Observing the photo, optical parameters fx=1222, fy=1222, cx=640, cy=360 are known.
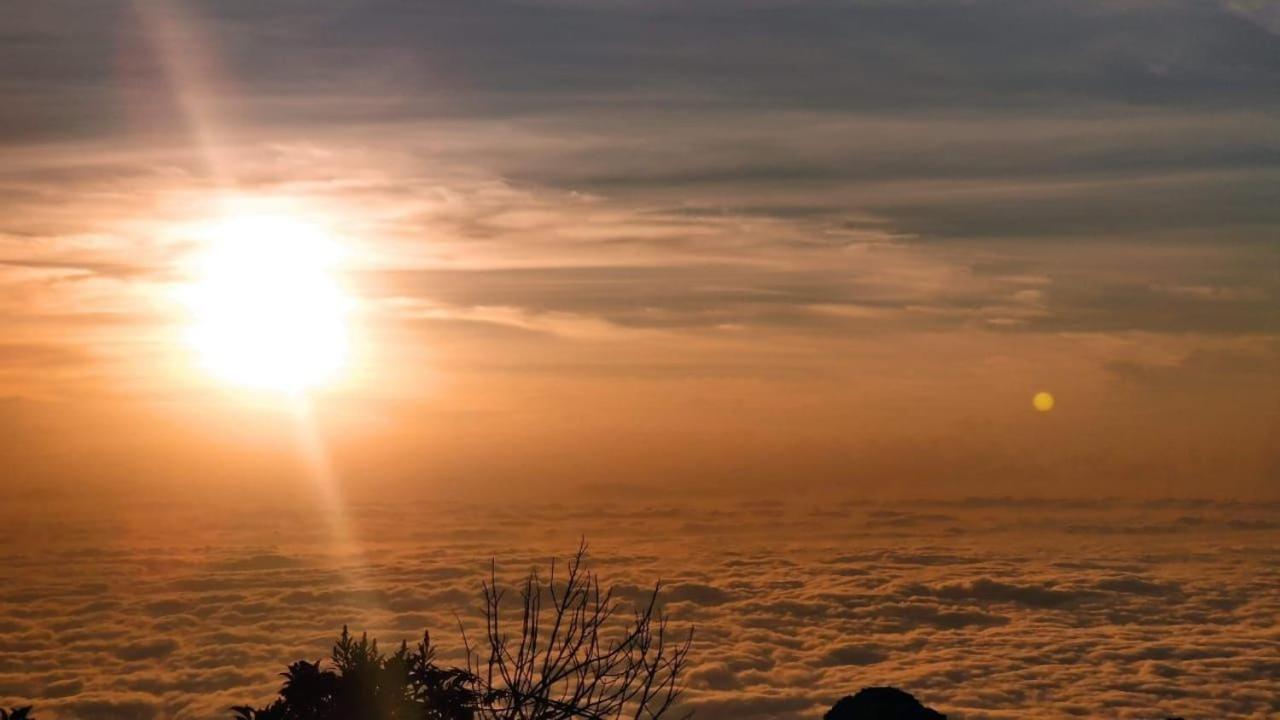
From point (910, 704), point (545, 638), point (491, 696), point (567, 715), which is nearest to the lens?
point (567, 715)

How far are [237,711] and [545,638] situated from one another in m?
166

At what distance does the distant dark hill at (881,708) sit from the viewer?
122 ft

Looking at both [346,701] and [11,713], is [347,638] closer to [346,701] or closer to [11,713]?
[346,701]

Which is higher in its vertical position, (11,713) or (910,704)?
(11,713)

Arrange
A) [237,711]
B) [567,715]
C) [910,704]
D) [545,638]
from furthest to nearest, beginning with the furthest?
[545,638]
[910,704]
[237,711]
[567,715]

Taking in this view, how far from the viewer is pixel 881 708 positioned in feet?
125

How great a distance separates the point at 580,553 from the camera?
699 inches

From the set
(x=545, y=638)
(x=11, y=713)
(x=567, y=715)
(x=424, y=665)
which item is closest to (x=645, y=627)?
(x=567, y=715)

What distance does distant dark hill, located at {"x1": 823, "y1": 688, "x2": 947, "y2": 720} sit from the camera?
122ft

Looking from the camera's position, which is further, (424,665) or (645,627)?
(424,665)

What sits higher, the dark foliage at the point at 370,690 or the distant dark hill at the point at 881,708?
the dark foliage at the point at 370,690

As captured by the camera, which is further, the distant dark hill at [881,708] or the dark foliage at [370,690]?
the distant dark hill at [881,708]

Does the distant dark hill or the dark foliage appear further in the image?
the distant dark hill

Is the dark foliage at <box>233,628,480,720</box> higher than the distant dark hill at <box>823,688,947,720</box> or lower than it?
higher
